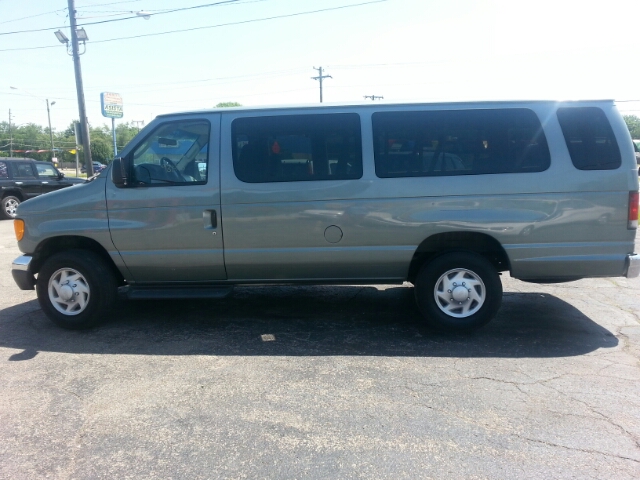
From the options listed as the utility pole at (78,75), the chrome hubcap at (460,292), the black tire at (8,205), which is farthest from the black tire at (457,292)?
the utility pole at (78,75)

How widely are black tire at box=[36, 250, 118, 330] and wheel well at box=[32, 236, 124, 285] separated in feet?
0.24

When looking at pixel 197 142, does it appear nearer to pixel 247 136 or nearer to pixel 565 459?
pixel 247 136

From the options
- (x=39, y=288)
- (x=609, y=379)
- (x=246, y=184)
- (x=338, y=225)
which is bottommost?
(x=609, y=379)

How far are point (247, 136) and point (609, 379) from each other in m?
3.69

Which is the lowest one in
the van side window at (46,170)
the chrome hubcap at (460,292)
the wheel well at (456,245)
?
the chrome hubcap at (460,292)

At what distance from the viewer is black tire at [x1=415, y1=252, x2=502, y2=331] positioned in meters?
4.93

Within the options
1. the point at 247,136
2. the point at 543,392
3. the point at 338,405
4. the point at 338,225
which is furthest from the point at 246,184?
the point at 543,392

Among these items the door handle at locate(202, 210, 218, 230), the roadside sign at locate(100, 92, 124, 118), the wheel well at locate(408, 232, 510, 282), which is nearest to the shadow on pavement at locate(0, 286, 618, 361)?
the wheel well at locate(408, 232, 510, 282)

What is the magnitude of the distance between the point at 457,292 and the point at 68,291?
3.78 meters

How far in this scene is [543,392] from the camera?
12.6 feet

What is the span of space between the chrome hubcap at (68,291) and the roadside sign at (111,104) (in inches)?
720

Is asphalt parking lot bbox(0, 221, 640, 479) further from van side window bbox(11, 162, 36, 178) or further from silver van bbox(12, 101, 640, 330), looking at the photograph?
van side window bbox(11, 162, 36, 178)

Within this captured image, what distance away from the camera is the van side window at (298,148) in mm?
4930

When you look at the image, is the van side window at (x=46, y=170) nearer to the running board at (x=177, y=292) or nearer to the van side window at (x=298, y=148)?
the running board at (x=177, y=292)
